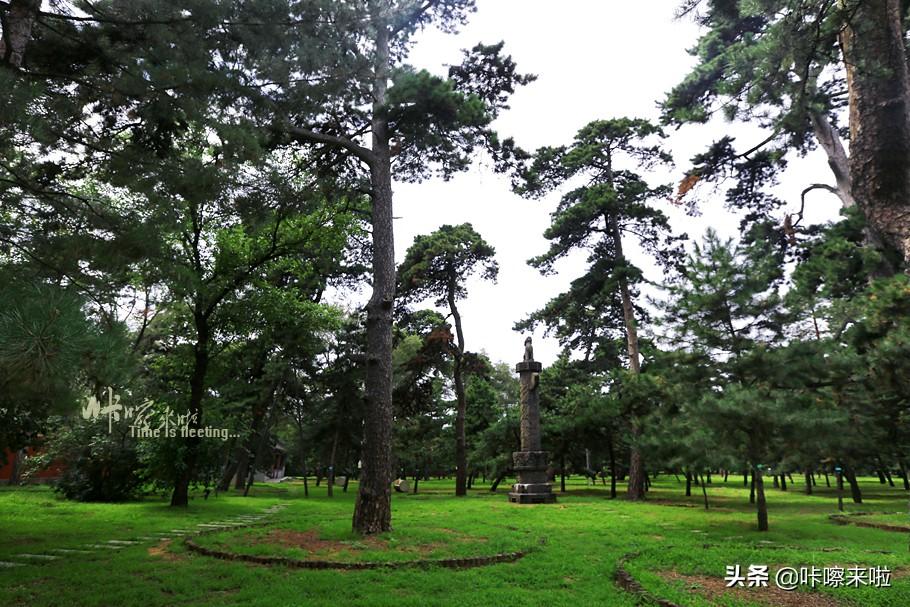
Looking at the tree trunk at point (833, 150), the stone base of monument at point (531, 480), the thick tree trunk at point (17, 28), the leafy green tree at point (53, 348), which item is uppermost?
the tree trunk at point (833, 150)

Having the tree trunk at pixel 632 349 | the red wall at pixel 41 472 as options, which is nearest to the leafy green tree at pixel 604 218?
the tree trunk at pixel 632 349

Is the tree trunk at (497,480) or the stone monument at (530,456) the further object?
the tree trunk at (497,480)

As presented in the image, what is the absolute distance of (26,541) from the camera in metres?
7.98

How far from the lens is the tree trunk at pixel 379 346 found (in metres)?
8.77

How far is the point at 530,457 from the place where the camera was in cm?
1827

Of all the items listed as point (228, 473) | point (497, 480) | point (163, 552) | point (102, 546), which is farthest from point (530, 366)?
point (228, 473)

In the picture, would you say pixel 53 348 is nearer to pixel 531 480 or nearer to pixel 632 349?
pixel 531 480

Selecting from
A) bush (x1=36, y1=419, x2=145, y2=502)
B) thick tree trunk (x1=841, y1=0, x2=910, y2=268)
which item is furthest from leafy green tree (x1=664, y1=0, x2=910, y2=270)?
bush (x1=36, y1=419, x2=145, y2=502)

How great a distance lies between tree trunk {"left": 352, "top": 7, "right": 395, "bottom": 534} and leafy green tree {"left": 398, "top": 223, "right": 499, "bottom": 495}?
477 inches

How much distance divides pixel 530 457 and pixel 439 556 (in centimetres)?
1185

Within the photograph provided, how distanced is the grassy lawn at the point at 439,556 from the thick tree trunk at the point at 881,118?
4.13 metres

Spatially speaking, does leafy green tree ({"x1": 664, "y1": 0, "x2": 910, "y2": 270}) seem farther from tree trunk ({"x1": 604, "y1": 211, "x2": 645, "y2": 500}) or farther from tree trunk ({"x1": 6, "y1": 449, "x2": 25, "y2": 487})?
tree trunk ({"x1": 6, "y1": 449, "x2": 25, "y2": 487})

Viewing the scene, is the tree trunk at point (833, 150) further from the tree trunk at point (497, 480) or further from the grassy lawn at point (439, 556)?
the tree trunk at point (497, 480)

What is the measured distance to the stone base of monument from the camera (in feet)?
56.9
